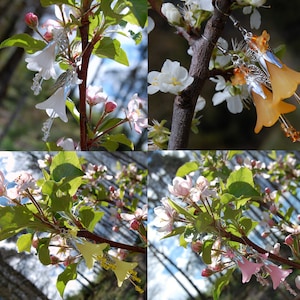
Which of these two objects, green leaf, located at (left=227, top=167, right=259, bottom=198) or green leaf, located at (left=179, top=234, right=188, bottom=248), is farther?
green leaf, located at (left=179, top=234, right=188, bottom=248)

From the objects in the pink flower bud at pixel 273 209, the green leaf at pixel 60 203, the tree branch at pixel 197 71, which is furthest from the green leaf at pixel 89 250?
the pink flower bud at pixel 273 209

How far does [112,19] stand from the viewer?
1.11 metres

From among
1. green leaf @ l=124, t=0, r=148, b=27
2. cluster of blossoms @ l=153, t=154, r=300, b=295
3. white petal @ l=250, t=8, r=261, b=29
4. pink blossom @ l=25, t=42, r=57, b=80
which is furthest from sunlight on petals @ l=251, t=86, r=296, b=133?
pink blossom @ l=25, t=42, r=57, b=80

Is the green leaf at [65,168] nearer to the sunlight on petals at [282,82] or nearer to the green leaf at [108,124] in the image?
the green leaf at [108,124]

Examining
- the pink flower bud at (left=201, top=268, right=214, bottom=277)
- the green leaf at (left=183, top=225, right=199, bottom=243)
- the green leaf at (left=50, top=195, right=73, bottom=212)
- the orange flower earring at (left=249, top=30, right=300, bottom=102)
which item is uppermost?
the green leaf at (left=50, top=195, right=73, bottom=212)

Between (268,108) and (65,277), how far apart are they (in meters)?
0.57

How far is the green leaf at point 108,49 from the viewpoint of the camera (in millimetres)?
1216

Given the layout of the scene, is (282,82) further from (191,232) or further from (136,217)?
(136,217)

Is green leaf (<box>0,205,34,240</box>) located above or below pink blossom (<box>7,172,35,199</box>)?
below

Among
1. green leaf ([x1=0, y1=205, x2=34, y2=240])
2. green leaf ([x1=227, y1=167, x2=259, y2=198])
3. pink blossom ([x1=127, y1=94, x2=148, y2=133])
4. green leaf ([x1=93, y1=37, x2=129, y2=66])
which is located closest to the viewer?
green leaf ([x1=0, y1=205, x2=34, y2=240])

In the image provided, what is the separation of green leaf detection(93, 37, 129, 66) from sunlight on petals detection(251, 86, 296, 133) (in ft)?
1.07

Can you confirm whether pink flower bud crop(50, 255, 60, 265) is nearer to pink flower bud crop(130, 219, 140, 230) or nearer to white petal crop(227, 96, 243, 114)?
pink flower bud crop(130, 219, 140, 230)

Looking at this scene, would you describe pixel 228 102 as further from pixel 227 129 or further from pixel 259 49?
pixel 259 49

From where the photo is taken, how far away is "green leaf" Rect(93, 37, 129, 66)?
1.22m
